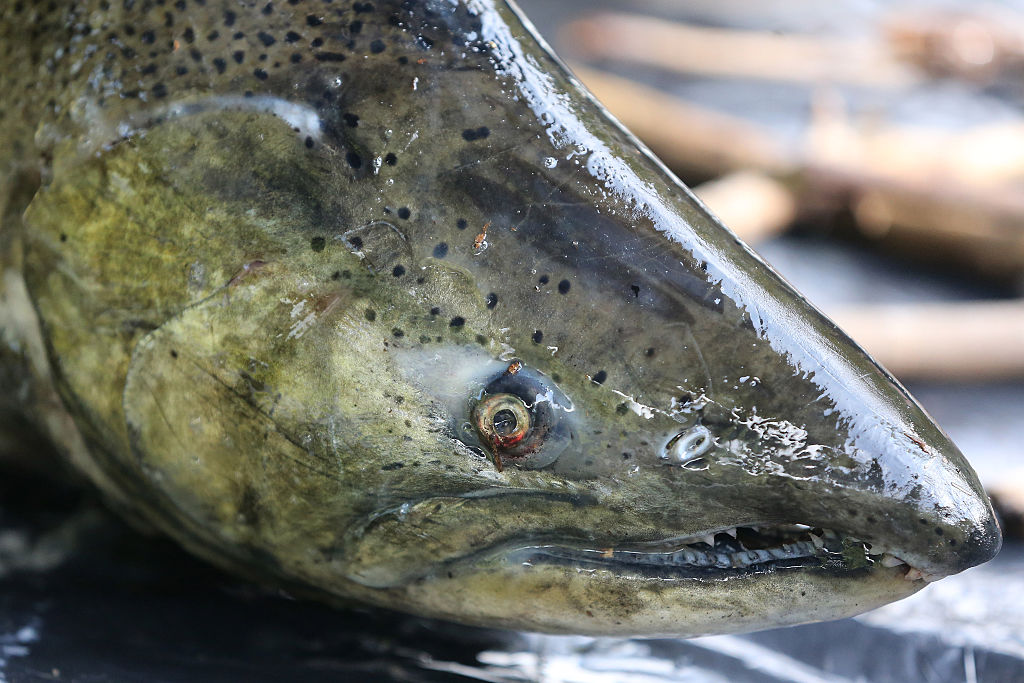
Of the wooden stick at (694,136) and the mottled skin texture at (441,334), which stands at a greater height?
the wooden stick at (694,136)

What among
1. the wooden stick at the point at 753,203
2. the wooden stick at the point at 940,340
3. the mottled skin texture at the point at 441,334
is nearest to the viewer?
the mottled skin texture at the point at 441,334

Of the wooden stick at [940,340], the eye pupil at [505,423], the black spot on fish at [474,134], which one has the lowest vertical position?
the eye pupil at [505,423]

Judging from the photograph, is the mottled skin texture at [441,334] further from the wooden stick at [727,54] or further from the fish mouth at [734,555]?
the wooden stick at [727,54]

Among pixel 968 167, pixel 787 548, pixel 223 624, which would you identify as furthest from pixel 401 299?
pixel 968 167

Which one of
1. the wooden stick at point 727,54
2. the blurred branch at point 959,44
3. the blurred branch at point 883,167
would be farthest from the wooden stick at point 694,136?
the blurred branch at point 959,44

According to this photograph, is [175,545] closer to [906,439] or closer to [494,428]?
[494,428]

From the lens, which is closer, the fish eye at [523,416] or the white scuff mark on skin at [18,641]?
the fish eye at [523,416]

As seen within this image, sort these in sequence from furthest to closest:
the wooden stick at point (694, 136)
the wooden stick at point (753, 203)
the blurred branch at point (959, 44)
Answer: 1. the blurred branch at point (959, 44)
2. the wooden stick at point (694, 136)
3. the wooden stick at point (753, 203)

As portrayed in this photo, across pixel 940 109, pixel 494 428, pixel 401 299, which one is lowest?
pixel 494 428
